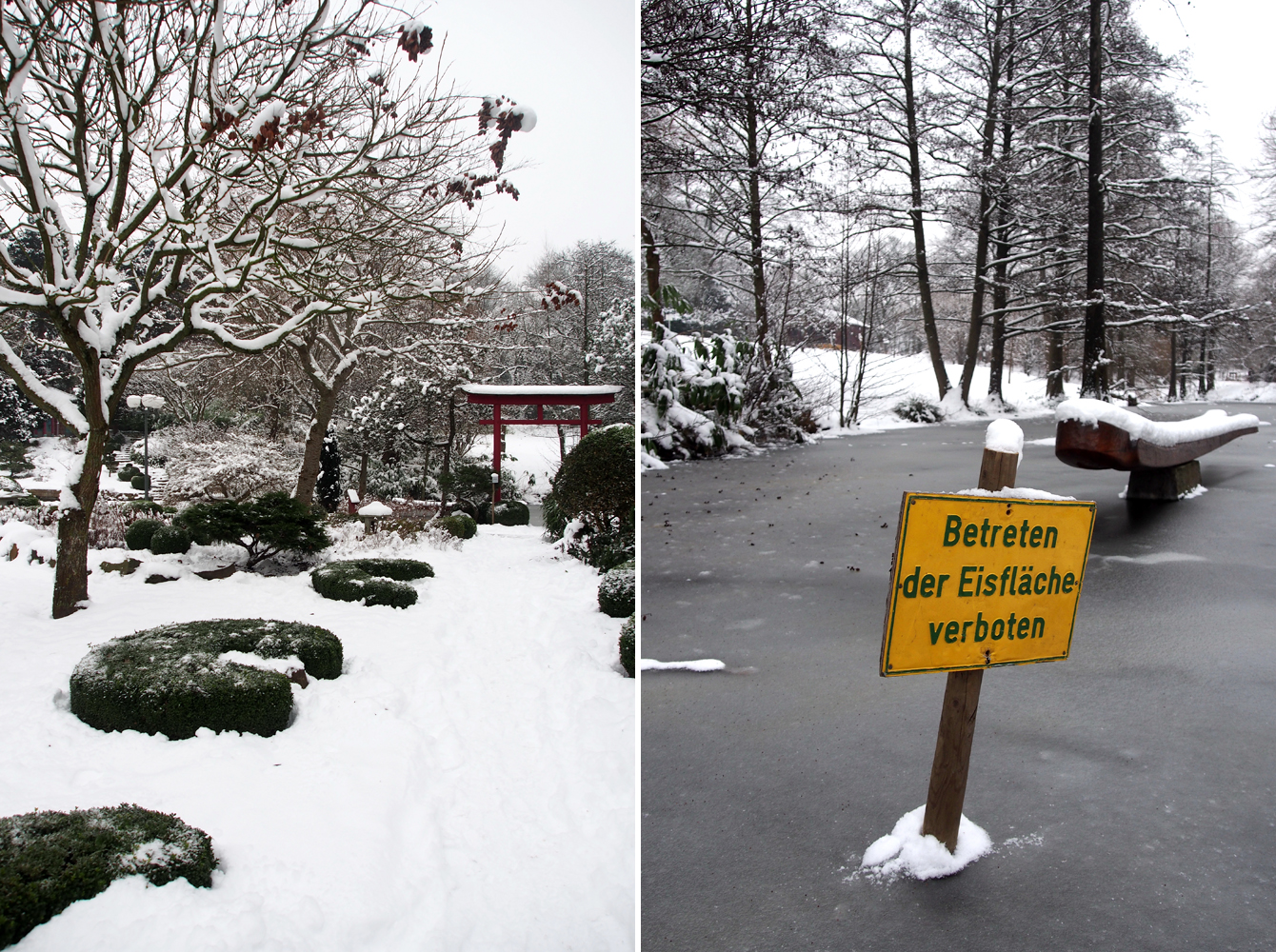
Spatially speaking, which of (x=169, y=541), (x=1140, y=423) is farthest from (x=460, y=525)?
(x=1140, y=423)

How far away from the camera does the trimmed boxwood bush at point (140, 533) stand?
1839mm

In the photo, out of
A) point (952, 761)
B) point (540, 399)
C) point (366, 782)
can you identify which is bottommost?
point (366, 782)

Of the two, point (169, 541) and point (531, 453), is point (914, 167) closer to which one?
point (531, 453)

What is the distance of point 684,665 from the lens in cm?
213

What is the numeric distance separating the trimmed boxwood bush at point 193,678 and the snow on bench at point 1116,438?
2762 millimetres

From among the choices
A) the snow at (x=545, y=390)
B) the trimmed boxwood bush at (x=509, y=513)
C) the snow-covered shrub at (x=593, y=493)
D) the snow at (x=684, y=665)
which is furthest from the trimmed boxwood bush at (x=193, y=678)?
the trimmed boxwood bush at (x=509, y=513)

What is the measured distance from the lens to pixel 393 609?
6.84 ft

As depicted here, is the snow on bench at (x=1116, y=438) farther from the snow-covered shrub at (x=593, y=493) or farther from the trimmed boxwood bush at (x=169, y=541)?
the trimmed boxwood bush at (x=169, y=541)

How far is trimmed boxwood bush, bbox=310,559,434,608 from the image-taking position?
1.99 metres

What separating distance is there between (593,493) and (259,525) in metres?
1.02

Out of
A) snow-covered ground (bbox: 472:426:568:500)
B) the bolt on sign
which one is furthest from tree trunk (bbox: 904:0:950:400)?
the bolt on sign

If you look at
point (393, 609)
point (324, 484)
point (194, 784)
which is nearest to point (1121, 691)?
point (393, 609)

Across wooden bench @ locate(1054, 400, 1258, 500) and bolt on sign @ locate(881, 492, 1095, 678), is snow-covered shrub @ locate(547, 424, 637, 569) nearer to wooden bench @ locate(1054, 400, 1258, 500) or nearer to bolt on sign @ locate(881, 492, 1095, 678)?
bolt on sign @ locate(881, 492, 1095, 678)

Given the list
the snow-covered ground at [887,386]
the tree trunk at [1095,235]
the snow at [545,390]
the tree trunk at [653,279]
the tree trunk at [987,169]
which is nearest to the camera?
the snow at [545,390]
